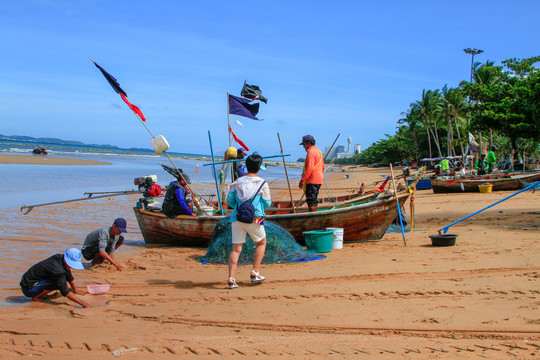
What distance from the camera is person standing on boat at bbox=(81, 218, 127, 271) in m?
6.52

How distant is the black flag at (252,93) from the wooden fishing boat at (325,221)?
2.47m

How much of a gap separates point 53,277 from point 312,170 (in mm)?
4642

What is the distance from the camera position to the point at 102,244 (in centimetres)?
659

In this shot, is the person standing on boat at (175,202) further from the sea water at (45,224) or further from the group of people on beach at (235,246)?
the group of people on beach at (235,246)

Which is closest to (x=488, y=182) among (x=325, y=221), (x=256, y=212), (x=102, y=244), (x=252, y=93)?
(x=252, y=93)

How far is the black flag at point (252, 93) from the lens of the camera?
9711 millimetres

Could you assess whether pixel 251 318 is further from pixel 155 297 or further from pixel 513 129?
pixel 513 129

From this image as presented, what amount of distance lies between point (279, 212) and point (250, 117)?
6.82ft

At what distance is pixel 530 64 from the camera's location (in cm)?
3177

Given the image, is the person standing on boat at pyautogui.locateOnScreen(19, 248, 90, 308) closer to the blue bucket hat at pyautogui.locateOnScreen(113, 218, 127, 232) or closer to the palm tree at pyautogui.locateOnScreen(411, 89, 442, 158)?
the blue bucket hat at pyautogui.locateOnScreen(113, 218, 127, 232)

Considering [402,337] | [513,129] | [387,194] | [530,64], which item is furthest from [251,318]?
[530,64]

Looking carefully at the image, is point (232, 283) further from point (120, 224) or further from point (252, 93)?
point (252, 93)

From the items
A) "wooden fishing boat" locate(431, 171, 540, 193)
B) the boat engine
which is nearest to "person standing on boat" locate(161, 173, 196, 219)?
the boat engine

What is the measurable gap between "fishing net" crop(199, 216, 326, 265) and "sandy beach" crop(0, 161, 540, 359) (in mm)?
252
